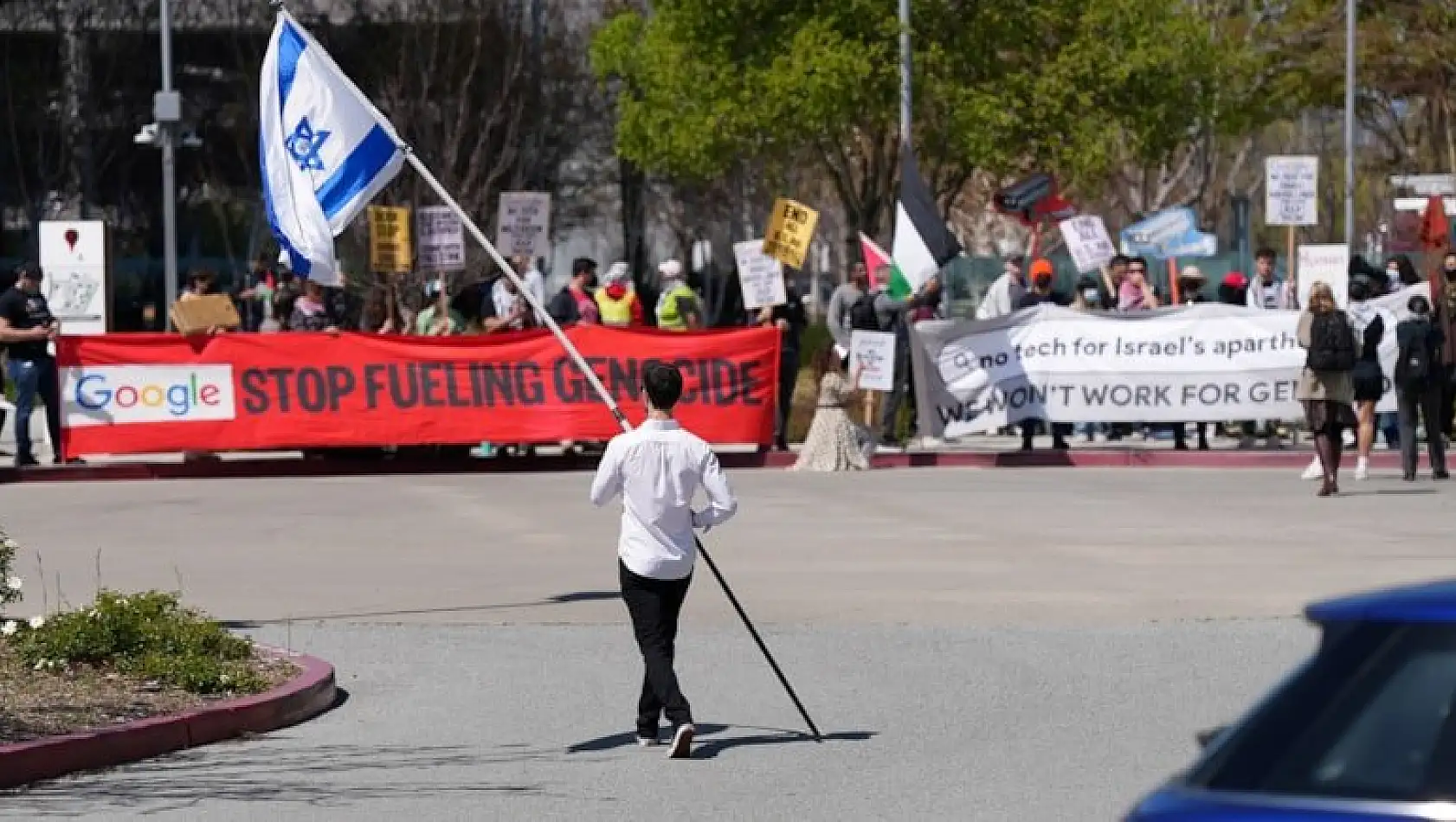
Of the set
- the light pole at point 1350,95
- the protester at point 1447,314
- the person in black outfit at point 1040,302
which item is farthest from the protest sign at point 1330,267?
the light pole at point 1350,95

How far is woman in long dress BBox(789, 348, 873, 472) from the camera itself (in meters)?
25.3

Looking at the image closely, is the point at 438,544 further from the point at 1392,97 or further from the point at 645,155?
the point at 1392,97

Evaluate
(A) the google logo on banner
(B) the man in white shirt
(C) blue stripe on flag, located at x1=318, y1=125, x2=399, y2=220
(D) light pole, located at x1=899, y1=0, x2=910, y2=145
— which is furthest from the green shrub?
(D) light pole, located at x1=899, y1=0, x2=910, y2=145

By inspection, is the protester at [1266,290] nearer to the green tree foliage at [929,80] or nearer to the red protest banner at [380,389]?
the red protest banner at [380,389]

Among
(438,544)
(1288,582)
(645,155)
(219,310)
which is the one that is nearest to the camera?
(1288,582)

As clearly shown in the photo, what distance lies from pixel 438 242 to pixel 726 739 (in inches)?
764

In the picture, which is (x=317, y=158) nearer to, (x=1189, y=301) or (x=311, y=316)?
(x=311, y=316)

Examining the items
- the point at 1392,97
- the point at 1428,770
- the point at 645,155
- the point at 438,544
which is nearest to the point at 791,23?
the point at 645,155

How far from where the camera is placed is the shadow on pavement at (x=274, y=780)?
9.43m

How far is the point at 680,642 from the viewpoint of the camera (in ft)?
45.1

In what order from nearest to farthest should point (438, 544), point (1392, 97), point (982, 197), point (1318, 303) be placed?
point (438, 544) → point (1318, 303) → point (1392, 97) → point (982, 197)

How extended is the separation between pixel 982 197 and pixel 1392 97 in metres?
16.1

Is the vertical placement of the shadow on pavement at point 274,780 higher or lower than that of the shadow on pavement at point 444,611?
higher

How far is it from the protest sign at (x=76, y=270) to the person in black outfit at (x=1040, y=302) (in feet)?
34.3
